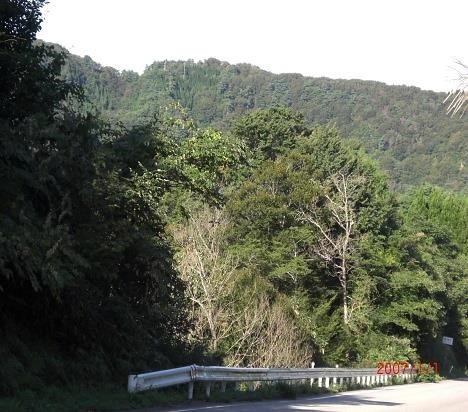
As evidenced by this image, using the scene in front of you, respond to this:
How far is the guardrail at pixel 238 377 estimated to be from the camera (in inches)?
541

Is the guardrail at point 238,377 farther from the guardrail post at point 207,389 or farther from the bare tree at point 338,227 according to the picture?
the bare tree at point 338,227

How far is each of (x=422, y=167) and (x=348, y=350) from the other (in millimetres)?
77326

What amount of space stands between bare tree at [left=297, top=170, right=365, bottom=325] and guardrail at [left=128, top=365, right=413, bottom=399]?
49.0 feet

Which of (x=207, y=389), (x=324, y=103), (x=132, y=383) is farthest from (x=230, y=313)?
(x=324, y=103)

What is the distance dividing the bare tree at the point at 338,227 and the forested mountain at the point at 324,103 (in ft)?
170

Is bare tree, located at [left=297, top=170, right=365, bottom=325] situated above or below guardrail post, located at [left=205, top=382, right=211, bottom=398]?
above

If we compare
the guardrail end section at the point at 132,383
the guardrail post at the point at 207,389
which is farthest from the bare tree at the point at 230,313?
the guardrail end section at the point at 132,383

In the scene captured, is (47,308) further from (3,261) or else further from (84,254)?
(3,261)

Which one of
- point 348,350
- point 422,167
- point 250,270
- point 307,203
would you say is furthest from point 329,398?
point 422,167

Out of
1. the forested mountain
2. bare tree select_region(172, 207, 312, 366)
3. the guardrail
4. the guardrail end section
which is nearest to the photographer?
the guardrail end section

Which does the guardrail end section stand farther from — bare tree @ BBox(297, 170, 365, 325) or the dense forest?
bare tree @ BBox(297, 170, 365, 325)

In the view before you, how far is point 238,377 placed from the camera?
1762cm

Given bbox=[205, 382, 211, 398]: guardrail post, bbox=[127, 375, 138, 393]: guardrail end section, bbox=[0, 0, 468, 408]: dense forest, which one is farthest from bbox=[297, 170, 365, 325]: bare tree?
bbox=[127, 375, 138, 393]: guardrail end section

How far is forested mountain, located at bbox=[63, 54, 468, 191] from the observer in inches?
4353
